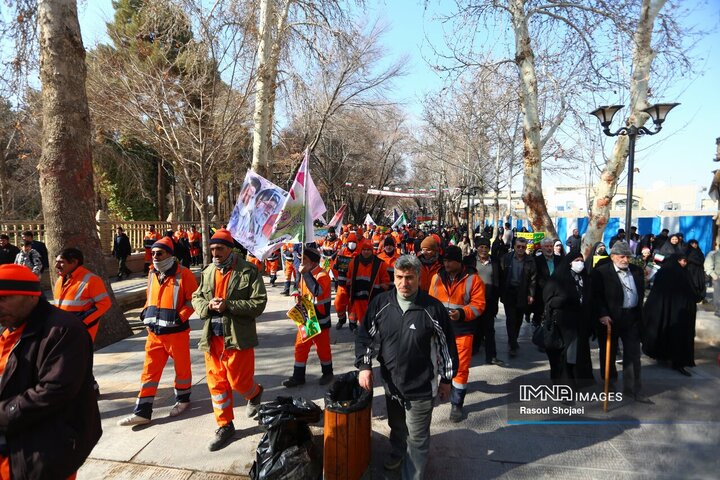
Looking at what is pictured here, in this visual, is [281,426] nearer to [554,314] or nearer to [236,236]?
[236,236]

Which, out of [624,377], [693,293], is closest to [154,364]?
[624,377]

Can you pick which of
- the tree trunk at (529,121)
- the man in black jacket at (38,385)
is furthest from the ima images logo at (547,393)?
the tree trunk at (529,121)

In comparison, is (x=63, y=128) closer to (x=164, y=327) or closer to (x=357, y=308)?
(x=164, y=327)

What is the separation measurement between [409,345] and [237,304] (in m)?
1.65

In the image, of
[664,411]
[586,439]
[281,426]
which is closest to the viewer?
[281,426]

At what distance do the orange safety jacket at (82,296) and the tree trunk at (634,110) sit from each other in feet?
25.5

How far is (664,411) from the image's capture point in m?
4.39

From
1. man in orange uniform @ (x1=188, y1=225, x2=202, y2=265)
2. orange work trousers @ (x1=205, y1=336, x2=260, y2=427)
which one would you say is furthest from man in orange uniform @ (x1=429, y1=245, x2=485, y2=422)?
man in orange uniform @ (x1=188, y1=225, x2=202, y2=265)

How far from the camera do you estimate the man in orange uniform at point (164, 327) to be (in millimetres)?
3992

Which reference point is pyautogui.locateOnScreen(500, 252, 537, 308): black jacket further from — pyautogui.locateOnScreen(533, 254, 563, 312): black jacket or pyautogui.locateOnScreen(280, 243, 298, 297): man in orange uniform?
pyautogui.locateOnScreen(280, 243, 298, 297): man in orange uniform

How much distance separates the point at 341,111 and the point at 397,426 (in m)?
19.4

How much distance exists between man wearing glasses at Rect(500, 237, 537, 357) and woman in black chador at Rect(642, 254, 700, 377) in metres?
1.49

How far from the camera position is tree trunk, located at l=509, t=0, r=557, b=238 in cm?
876

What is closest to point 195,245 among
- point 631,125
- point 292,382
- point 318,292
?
point 292,382
